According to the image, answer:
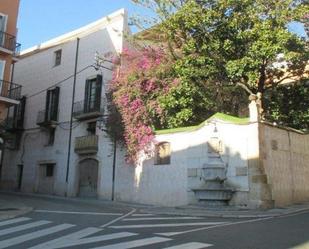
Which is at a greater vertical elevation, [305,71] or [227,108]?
[305,71]

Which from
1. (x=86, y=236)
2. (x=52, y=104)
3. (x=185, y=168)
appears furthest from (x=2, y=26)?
(x=86, y=236)

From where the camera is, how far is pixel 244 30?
21141 millimetres

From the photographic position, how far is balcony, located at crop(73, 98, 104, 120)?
29.4 metres

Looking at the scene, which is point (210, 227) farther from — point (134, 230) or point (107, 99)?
point (107, 99)

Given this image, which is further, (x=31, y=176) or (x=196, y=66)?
(x=31, y=176)

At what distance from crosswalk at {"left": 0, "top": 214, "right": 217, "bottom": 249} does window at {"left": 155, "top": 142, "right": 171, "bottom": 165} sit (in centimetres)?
921

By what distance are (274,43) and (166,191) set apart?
8408 millimetres

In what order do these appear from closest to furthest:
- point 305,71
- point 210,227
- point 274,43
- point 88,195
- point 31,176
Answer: point 210,227 < point 274,43 < point 305,71 < point 88,195 < point 31,176

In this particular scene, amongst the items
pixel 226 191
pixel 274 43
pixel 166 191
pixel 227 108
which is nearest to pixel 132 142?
pixel 166 191

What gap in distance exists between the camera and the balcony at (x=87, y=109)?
29434 mm

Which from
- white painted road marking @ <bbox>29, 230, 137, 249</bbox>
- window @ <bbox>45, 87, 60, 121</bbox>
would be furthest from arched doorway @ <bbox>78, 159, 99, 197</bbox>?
white painted road marking @ <bbox>29, 230, 137, 249</bbox>

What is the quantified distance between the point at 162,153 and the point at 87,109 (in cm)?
918

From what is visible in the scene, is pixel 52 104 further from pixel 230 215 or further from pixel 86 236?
pixel 86 236

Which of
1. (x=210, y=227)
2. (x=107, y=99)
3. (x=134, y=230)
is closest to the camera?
(x=134, y=230)
